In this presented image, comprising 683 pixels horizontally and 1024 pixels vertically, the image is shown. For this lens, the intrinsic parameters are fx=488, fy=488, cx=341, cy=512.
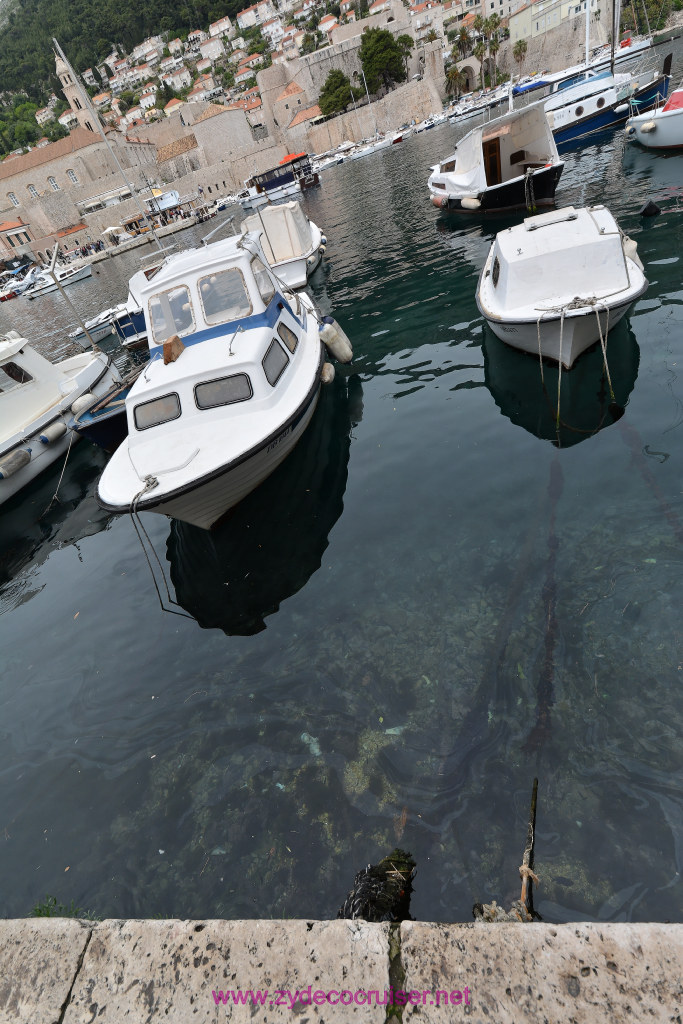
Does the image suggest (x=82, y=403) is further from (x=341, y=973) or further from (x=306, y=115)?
(x=306, y=115)

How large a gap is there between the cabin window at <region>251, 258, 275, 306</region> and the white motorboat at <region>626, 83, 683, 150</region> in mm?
21168

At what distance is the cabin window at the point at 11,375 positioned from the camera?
46.6 feet

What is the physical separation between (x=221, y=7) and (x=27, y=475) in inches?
10004

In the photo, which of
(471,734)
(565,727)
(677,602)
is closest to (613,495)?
(677,602)

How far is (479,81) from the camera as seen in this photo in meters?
102

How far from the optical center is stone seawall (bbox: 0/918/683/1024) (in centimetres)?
247

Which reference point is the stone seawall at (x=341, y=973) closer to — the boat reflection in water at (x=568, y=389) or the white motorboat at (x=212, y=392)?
the white motorboat at (x=212, y=392)

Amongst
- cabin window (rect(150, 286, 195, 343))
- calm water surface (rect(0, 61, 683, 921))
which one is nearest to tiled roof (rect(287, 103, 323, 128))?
cabin window (rect(150, 286, 195, 343))

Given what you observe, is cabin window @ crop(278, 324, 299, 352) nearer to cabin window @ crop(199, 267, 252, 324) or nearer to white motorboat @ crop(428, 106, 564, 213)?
cabin window @ crop(199, 267, 252, 324)

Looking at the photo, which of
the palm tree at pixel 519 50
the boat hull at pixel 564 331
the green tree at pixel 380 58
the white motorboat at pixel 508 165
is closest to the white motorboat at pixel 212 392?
the boat hull at pixel 564 331

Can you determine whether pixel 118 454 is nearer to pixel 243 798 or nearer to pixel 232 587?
pixel 232 587

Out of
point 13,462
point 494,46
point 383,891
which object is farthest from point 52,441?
point 494,46

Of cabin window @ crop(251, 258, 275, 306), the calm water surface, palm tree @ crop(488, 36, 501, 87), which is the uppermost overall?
palm tree @ crop(488, 36, 501, 87)

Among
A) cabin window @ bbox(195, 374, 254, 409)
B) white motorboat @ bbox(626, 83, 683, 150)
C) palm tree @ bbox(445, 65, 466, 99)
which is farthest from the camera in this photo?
palm tree @ bbox(445, 65, 466, 99)
